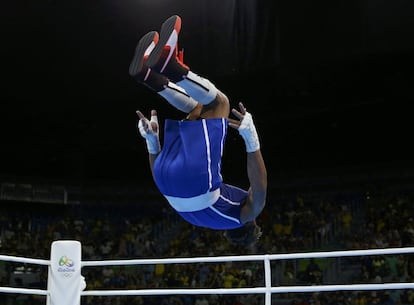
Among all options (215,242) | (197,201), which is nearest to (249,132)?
(197,201)

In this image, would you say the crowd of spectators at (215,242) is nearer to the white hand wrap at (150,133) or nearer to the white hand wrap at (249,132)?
the white hand wrap at (150,133)

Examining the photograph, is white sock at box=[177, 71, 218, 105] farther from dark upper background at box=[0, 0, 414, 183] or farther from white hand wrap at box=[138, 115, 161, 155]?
dark upper background at box=[0, 0, 414, 183]

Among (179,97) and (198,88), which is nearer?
(198,88)

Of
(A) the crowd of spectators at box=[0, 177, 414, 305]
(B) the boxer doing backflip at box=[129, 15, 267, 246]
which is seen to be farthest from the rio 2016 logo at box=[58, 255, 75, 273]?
(A) the crowd of spectators at box=[0, 177, 414, 305]

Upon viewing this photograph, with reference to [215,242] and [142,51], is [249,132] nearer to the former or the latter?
[142,51]

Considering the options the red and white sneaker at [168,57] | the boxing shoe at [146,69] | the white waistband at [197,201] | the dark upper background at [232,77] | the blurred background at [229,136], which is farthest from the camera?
the blurred background at [229,136]

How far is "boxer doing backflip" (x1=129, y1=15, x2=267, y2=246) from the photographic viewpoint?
300 centimetres

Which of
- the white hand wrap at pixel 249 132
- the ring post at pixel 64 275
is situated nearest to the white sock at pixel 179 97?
the white hand wrap at pixel 249 132

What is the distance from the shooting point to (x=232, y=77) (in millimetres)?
8781

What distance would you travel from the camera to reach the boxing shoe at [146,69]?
3.05 m

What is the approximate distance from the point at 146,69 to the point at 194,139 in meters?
0.41

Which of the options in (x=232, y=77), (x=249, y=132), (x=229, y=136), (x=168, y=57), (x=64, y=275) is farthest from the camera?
(x=229, y=136)

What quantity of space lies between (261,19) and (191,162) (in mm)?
4858

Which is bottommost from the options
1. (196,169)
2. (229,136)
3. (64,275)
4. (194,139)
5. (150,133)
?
(64,275)
